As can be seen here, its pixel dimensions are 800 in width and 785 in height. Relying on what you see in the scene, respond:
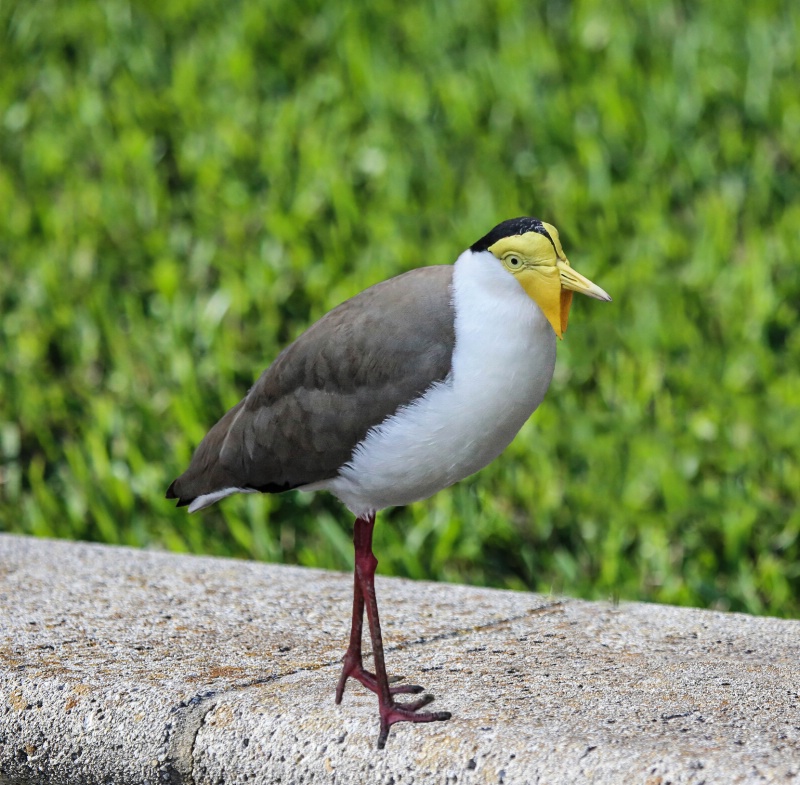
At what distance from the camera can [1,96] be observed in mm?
8211

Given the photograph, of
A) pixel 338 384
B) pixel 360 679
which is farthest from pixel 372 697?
pixel 338 384

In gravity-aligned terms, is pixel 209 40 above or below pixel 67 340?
above

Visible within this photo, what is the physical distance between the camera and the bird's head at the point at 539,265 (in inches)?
102

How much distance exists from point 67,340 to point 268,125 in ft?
6.80

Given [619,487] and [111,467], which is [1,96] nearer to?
[111,467]

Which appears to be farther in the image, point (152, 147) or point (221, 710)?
point (152, 147)

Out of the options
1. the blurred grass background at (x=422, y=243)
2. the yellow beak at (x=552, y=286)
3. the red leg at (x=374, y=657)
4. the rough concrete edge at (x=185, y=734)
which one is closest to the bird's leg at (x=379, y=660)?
the red leg at (x=374, y=657)

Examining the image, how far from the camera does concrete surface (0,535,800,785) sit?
247 cm

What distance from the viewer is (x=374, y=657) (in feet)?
8.94

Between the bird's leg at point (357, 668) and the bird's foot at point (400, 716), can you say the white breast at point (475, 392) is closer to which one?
the bird's leg at point (357, 668)

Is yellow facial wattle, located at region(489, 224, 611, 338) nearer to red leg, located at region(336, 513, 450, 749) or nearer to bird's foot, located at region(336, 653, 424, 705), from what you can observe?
red leg, located at region(336, 513, 450, 749)

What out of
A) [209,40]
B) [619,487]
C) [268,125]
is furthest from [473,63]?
[619,487]

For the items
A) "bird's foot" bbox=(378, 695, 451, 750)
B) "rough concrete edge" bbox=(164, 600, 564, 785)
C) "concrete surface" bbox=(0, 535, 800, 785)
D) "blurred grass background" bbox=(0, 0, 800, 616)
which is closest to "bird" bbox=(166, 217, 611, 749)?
"bird's foot" bbox=(378, 695, 451, 750)

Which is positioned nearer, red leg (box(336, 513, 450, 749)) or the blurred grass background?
red leg (box(336, 513, 450, 749))
